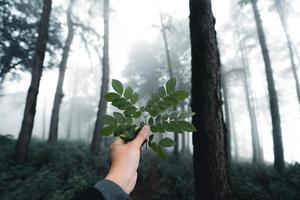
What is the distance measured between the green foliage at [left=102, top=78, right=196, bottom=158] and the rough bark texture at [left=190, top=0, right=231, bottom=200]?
211 centimetres

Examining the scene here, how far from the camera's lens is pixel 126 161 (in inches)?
39.6

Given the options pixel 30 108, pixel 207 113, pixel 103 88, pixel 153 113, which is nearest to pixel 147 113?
pixel 153 113

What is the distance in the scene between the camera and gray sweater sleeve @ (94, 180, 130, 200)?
0.79m

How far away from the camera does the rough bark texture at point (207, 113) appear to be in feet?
9.78

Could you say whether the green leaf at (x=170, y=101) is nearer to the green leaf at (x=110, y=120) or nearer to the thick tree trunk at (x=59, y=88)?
the green leaf at (x=110, y=120)

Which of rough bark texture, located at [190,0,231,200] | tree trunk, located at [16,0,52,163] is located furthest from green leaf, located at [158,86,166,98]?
tree trunk, located at [16,0,52,163]

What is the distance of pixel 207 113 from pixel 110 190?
2508 mm

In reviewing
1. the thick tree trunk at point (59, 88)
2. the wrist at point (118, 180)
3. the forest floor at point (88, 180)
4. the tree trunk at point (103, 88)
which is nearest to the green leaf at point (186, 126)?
the wrist at point (118, 180)

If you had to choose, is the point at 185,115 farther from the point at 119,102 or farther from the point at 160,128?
the point at 119,102

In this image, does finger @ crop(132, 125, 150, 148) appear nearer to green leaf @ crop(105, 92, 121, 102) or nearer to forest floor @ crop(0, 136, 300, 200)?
green leaf @ crop(105, 92, 121, 102)


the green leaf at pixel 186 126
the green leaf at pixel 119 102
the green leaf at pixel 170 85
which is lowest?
the green leaf at pixel 186 126

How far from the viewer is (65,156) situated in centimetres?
1059

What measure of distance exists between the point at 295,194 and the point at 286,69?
78.5 feet

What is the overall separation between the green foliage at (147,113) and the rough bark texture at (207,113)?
6.93 feet
